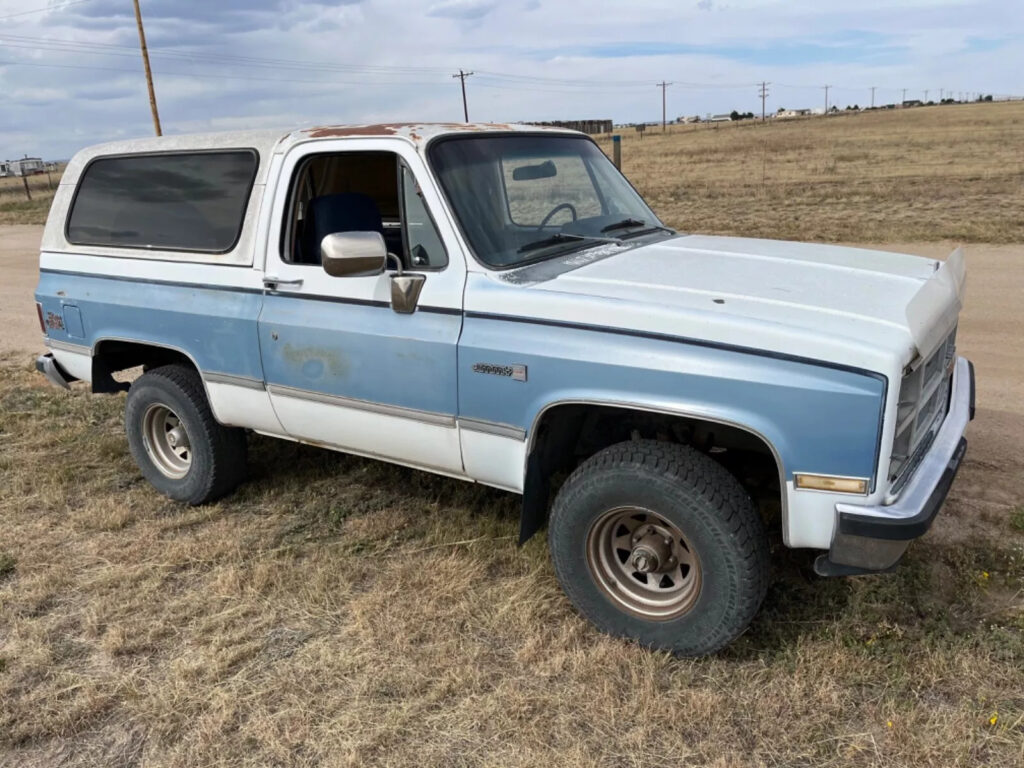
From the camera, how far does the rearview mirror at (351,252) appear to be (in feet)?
11.0

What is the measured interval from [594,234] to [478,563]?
5.57 feet

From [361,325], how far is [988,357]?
201 inches

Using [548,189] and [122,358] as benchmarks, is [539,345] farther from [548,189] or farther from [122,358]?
[122,358]

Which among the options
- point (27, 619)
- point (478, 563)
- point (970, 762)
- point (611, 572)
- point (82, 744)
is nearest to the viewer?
point (970, 762)

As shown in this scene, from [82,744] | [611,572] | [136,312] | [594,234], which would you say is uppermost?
[594,234]

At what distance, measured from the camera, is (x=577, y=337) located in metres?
3.15

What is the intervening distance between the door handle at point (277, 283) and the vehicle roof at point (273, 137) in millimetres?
500

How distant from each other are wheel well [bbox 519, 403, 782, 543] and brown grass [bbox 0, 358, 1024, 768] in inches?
20.4

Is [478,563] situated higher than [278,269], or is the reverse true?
[278,269]

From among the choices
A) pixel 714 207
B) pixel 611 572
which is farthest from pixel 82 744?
pixel 714 207

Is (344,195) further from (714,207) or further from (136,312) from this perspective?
(714,207)

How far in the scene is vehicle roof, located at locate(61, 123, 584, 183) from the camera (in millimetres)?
3797

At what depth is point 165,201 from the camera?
15.1ft

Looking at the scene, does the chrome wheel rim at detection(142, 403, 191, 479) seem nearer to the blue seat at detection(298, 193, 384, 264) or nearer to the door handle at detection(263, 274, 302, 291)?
the door handle at detection(263, 274, 302, 291)
